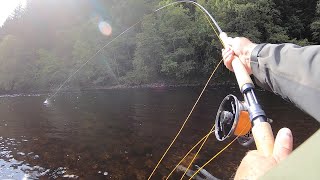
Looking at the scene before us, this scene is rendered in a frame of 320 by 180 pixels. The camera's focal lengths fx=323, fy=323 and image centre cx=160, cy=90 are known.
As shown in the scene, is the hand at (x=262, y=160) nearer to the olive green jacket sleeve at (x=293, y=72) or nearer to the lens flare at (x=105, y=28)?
the olive green jacket sleeve at (x=293, y=72)

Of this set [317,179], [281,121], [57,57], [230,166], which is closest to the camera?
[317,179]

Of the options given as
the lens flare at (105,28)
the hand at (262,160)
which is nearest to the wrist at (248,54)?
the hand at (262,160)

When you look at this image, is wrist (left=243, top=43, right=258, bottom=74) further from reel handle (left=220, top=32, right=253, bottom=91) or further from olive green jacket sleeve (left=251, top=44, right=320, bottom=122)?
olive green jacket sleeve (left=251, top=44, right=320, bottom=122)

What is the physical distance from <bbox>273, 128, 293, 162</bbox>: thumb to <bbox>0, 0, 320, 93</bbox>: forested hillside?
31134 millimetres

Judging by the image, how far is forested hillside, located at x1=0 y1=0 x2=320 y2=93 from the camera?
131ft

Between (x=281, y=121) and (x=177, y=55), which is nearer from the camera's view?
(x=281, y=121)

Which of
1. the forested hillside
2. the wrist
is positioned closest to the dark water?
the wrist

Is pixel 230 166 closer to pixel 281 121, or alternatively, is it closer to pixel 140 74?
pixel 281 121

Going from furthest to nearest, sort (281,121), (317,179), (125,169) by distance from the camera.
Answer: (281,121) < (125,169) < (317,179)

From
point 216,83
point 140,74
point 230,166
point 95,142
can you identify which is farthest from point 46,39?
point 230,166

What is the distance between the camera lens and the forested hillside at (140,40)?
131ft

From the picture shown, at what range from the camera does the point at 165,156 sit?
404 inches

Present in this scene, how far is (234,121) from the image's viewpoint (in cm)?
206

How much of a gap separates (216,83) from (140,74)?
11174 millimetres
